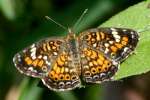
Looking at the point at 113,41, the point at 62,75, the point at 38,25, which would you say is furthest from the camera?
the point at 38,25

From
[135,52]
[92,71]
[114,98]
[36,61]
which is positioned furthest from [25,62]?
[114,98]

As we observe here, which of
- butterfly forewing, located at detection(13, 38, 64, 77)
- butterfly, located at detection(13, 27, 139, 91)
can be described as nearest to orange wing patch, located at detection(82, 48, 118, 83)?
butterfly, located at detection(13, 27, 139, 91)

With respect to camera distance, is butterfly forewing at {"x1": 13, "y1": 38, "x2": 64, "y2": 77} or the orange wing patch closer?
the orange wing patch

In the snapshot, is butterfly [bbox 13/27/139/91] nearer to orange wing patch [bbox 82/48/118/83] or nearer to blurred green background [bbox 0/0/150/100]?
orange wing patch [bbox 82/48/118/83]

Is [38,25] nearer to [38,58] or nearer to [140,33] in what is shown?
[38,58]

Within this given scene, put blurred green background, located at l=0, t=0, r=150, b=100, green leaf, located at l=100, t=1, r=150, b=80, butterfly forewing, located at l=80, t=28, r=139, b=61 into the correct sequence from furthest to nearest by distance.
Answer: blurred green background, located at l=0, t=0, r=150, b=100 < butterfly forewing, located at l=80, t=28, r=139, b=61 < green leaf, located at l=100, t=1, r=150, b=80

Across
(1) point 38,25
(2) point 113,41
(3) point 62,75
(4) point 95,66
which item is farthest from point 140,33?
(1) point 38,25

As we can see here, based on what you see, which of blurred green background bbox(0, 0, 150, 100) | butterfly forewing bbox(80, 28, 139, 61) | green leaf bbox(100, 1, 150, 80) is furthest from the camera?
blurred green background bbox(0, 0, 150, 100)

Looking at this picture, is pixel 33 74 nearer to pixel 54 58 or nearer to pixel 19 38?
pixel 54 58
